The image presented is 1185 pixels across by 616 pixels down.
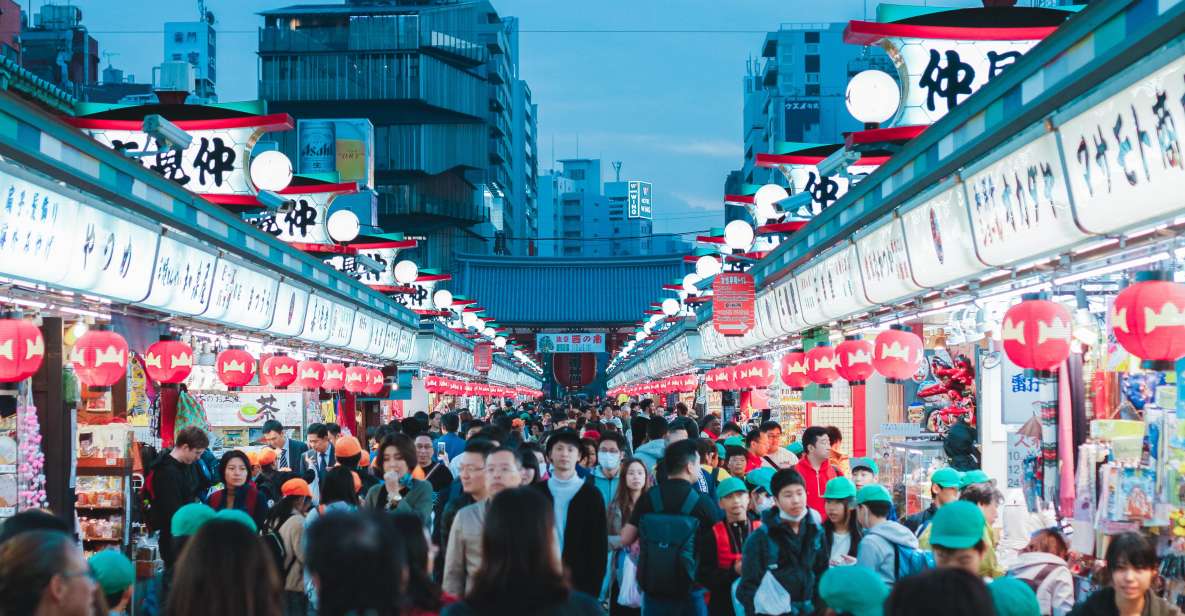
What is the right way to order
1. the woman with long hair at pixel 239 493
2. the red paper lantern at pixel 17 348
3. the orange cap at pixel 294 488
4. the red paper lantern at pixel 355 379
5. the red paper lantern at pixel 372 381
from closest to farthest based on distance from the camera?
1. the orange cap at pixel 294 488
2. the red paper lantern at pixel 17 348
3. the woman with long hair at pixel 239 493
4. the red paper lantern at pixel 355 379
5. the red paper lantern at pixel 372 381

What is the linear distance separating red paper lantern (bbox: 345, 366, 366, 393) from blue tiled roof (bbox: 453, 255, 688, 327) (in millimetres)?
34938

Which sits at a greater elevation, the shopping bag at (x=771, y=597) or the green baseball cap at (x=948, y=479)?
the green baseball cap at (x=948, y=479)

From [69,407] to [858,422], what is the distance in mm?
11330

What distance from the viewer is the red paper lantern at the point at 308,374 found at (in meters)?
19.2

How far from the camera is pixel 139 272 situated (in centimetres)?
1084

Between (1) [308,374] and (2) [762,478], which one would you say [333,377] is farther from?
(2) [762,478]

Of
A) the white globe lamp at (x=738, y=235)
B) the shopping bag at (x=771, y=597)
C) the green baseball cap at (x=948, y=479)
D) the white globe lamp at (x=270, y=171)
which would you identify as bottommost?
the shopping bag at (x=771, y=597)

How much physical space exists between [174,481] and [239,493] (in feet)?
4.62

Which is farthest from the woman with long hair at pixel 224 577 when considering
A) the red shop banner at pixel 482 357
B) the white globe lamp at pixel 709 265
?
the red shop banner at pixel 482 357

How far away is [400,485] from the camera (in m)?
Answer: 10.4

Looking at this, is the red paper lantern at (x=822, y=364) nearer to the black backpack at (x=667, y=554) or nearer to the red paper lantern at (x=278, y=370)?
the black backpack at (x=667, y=554)

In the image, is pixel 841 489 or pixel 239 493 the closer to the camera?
pixel 841 489

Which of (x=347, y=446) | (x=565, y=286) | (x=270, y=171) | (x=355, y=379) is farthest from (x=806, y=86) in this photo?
(x=347, y=446)

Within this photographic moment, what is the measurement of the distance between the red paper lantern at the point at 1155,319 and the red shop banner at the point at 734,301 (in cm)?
1318
